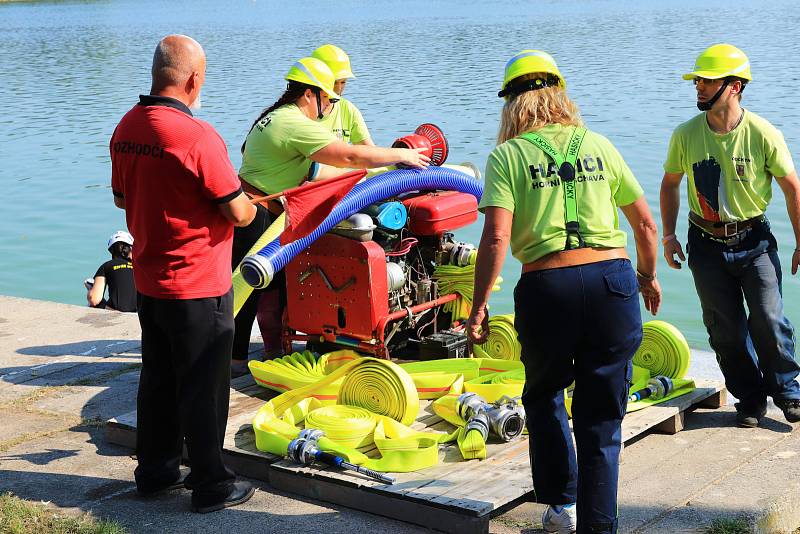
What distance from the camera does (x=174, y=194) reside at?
4.30m

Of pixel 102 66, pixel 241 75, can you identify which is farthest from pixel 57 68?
pixel 241 75

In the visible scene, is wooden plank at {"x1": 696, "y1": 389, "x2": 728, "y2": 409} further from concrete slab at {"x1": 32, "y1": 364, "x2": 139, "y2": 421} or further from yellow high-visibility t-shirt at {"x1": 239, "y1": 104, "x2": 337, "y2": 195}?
concrete slab at {"x1": 32, "y1": 364, "x2": 139, "y2": 421}

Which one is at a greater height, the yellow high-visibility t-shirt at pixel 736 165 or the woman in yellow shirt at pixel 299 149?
the woman in yellow shirt at pixel 299 149

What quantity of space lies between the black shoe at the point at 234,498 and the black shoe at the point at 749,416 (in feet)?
8.07

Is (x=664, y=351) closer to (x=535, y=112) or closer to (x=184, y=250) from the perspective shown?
(x=535, y=112)

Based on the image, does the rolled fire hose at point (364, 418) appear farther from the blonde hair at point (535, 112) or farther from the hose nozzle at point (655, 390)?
the blonde hair at point (535, 112)

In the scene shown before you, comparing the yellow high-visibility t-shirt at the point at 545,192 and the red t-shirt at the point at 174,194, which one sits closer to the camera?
the yellow high-visibility t-shirt at the point at 545,192

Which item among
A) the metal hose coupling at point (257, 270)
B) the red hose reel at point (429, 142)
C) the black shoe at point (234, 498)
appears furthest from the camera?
the red hose reel at point (429, 142)

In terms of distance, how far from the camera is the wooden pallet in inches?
167

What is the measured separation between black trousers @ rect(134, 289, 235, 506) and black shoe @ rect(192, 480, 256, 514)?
0.02 m

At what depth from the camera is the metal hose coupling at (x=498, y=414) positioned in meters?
4.91

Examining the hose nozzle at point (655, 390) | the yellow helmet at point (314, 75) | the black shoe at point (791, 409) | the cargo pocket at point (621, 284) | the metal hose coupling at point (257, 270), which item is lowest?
the black shoe at point (791, 409)

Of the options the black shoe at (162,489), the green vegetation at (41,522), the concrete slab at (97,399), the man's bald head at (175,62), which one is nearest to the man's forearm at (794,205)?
the man's bald head at (175,62)

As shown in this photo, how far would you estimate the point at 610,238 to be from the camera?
3926 millimetres
